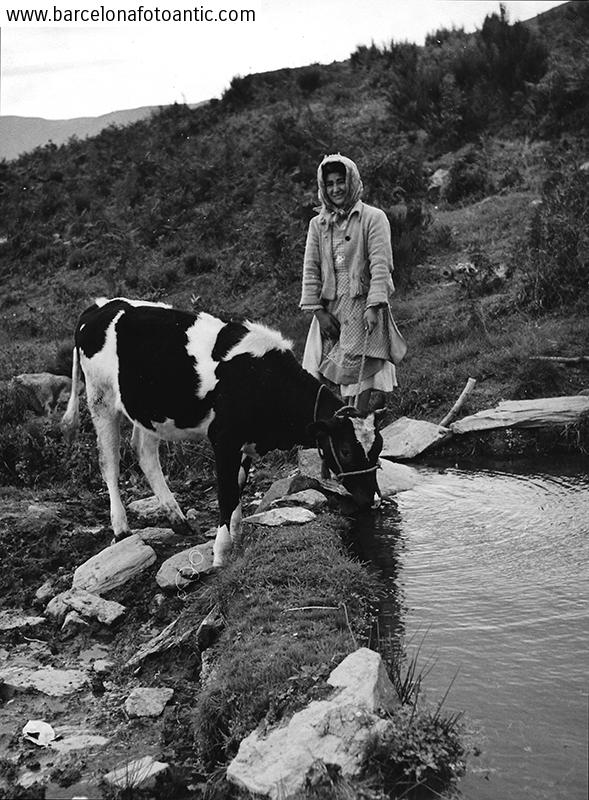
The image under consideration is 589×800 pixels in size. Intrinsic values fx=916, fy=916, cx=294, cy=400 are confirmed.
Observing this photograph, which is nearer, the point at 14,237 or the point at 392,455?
the point at 392,455

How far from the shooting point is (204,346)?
6406mm

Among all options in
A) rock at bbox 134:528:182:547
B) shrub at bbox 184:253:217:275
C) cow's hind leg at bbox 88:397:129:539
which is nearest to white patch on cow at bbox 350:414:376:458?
rock at bbox 134:528:182:547

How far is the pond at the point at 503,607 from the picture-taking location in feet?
11.7

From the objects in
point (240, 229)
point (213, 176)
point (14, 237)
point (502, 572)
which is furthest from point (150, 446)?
point (14, 237)

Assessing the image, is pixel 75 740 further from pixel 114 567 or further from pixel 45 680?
pixel 114 567

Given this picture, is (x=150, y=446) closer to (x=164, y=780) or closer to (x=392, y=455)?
(x=392, y=455)

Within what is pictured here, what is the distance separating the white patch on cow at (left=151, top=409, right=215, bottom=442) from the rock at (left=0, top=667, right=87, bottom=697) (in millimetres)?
1940

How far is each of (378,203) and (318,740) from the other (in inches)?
→ 484

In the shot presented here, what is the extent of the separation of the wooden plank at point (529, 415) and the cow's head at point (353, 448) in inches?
88.3

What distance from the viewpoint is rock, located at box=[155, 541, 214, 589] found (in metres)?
5.90

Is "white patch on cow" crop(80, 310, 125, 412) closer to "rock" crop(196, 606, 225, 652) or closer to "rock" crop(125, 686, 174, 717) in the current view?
"rock" crop(196, 606, 225, 652)

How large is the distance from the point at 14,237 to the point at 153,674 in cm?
1806

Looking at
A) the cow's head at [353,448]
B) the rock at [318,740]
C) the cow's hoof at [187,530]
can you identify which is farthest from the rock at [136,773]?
the cow's hoof at [187,530]

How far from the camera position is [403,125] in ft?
64.8
